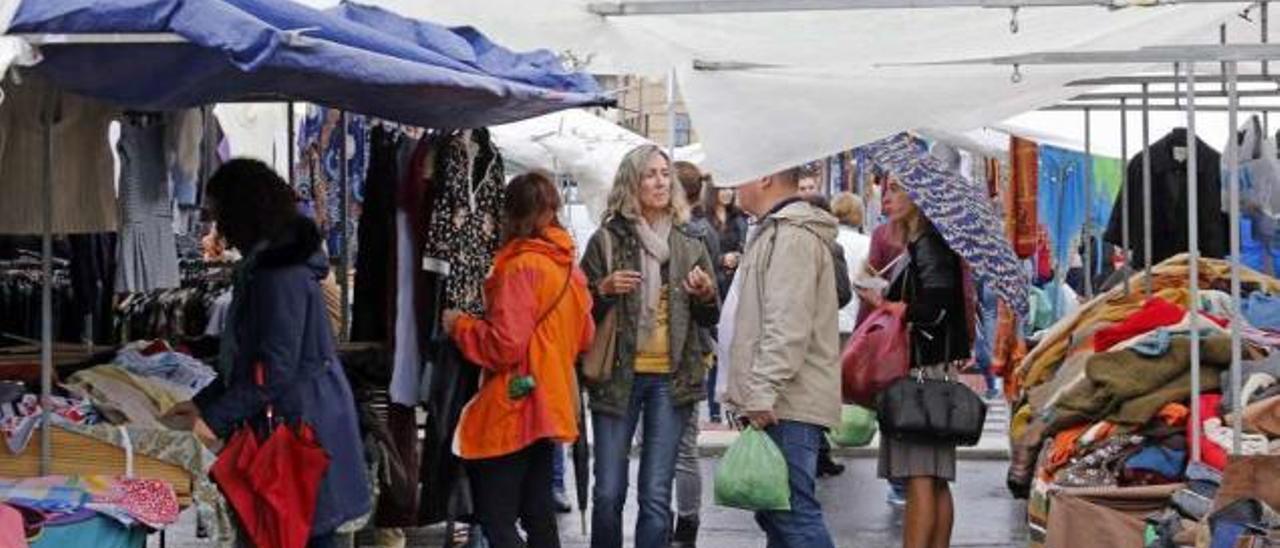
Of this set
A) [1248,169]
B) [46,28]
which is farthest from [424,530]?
[46,28]

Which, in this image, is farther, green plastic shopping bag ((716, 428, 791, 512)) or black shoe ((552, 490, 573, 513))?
black shoe ((552, 490, 573, 513))

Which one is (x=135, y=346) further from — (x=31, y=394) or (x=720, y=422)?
(x=720, y=422)

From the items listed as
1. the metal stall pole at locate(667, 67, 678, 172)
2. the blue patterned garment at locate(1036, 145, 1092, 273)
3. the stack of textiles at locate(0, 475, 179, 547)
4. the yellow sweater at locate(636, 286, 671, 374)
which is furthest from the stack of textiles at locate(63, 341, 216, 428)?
the blue patterned garment at locate(1036, 145, 1092, 273)

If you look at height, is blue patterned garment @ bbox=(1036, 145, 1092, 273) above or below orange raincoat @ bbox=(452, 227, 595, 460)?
above

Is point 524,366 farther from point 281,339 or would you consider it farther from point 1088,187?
point 1088,187

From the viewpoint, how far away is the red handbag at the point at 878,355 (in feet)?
31.8

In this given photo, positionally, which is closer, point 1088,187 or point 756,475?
point 756,475

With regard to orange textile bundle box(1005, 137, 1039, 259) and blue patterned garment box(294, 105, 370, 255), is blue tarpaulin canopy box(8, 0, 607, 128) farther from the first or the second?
orange textile bundle box(1005, 137, 1039, 259)

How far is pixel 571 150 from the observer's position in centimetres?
1759

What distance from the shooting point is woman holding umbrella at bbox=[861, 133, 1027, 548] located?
31.7ft

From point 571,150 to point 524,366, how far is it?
898 cm

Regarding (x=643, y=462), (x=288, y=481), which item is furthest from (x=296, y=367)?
(x=643, y=462)

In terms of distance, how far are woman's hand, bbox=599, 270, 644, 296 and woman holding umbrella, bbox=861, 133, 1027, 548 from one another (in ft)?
3.72

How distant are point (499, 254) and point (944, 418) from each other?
2.02m
